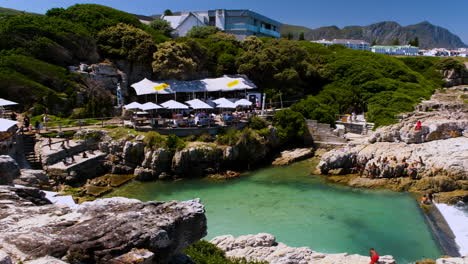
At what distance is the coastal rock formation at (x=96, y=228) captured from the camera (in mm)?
7105

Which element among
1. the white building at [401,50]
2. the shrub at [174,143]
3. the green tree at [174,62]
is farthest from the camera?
the white building at [401,50]

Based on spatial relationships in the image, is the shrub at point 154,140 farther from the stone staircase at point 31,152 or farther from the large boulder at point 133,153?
the stone staircase at point 31,152

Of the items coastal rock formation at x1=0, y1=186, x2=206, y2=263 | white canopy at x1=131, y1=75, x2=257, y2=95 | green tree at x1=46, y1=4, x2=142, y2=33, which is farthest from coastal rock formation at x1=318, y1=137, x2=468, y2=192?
green tree at x1=46, y1=4, x2=142, y2=33

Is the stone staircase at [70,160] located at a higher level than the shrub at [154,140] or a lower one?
lower

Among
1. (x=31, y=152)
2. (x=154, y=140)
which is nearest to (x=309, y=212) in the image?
(x=154, y=140)

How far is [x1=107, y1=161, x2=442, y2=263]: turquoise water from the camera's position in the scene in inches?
609

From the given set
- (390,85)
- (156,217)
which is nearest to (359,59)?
(390,85)

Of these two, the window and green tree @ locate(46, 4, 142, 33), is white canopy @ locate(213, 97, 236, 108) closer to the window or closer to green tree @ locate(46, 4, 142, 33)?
green tree @ locate(46, 4, 142, 33)

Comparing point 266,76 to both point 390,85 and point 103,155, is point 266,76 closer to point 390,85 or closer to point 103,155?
point 390,85

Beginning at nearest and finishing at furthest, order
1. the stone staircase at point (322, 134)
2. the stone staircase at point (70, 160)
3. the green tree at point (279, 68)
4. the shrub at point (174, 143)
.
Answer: the stone staircase at point (70, 160), the shrub at point (174, 143), the stone staircase at point (322, 134), the green tree at point (279, 68)

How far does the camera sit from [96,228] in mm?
7660

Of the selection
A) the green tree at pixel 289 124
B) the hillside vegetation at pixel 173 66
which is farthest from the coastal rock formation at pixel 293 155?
the hillside vegetation at pixel 173 66

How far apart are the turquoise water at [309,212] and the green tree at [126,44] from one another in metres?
17.0

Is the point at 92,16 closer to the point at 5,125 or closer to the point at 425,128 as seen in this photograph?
the point at 5,125
